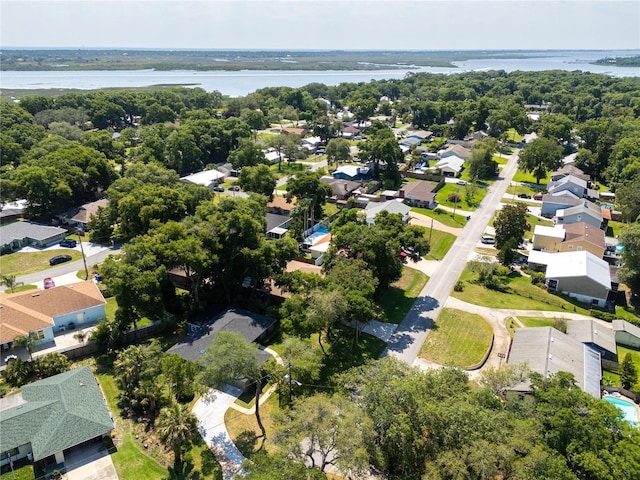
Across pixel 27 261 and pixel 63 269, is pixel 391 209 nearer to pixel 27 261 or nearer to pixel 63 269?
pixel 63 269

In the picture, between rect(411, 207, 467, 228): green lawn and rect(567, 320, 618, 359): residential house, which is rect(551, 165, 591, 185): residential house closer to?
rect(411, 207, 467, 228): green lawn

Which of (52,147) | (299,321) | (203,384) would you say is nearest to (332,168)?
(52,147)

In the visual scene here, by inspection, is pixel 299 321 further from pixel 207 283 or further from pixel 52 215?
pixel 52 215

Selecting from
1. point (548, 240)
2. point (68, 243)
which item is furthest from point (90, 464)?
point (548, 240)

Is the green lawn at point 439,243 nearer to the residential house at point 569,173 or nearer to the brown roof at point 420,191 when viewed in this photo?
the brown roof at point 420,191

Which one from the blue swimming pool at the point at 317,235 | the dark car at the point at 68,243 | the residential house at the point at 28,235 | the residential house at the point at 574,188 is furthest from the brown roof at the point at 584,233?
the residential house at the point at 28,235

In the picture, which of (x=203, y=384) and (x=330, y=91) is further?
(x=330, y=91)
